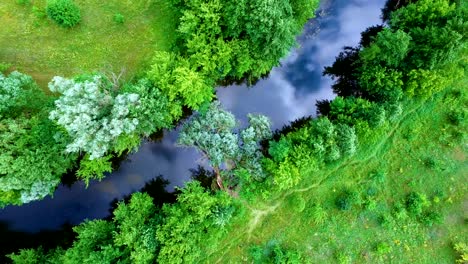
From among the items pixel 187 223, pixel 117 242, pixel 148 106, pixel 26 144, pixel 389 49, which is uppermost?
pixel 26 144

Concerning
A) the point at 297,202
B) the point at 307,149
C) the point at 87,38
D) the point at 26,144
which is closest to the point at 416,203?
the point at 297,202

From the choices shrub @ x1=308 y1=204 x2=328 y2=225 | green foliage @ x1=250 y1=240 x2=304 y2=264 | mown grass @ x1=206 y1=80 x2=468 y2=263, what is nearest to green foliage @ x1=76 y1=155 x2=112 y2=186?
mown grass @ x1=206 y1=80 x2=468 y2=263

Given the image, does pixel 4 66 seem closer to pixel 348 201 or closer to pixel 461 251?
pixel 348 201

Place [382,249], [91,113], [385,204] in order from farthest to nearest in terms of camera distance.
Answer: [385,204], [382,249], [91,113]

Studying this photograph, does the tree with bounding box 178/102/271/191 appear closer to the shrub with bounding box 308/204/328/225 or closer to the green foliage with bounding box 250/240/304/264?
the shrub with bounding box 308/204/328/225

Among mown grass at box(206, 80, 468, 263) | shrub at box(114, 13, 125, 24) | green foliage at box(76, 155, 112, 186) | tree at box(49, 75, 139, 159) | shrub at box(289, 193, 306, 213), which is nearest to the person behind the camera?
tree at box(49, 75, 139, 159)

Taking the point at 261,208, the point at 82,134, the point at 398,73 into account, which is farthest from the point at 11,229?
the point at 398,73
